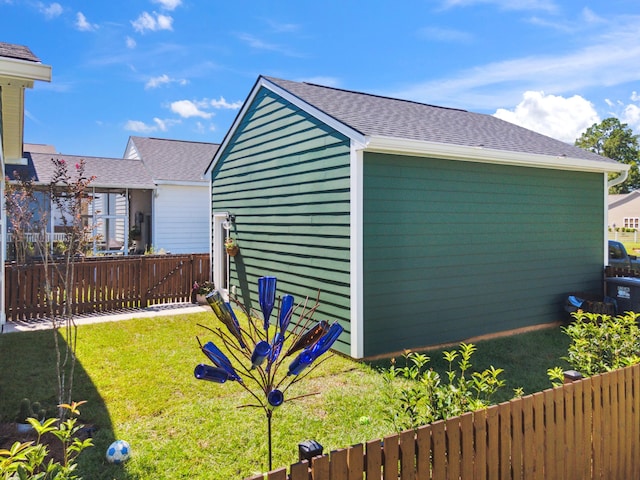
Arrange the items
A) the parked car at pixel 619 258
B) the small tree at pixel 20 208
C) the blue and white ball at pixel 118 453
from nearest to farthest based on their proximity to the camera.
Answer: the blue and white ball at pixel 118 453 → the small tree at pixel 20 208 → the parked car at pixel 619 258

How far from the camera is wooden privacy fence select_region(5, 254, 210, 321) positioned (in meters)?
8.57

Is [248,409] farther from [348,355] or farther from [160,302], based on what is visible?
[160,302]

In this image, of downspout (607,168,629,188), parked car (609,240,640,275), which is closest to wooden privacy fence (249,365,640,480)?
downspout (607,168,629,188)

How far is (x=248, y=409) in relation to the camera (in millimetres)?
4574

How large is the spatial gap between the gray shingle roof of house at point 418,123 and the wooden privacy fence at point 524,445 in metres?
4.16

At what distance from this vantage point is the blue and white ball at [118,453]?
3.45 m

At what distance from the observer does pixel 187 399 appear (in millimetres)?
4844

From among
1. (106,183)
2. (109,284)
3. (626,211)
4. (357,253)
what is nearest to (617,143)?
(626,211)

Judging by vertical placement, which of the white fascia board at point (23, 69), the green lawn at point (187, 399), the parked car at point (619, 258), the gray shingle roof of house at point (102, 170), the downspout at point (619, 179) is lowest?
the green lawn at point (187, 399)

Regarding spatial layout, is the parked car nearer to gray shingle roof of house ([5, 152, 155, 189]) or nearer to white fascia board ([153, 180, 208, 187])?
white fascia board ([153, 180, 208, 187])

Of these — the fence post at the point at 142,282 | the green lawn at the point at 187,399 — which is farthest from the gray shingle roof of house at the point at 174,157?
the green lawn at the point at 187,399

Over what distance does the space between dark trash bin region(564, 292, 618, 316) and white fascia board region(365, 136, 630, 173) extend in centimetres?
259

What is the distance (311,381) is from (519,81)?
42.6ft

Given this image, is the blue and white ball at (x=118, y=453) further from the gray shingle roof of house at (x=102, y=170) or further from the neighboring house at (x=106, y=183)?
the gray shingle roof of house at (x=102, y=170)
